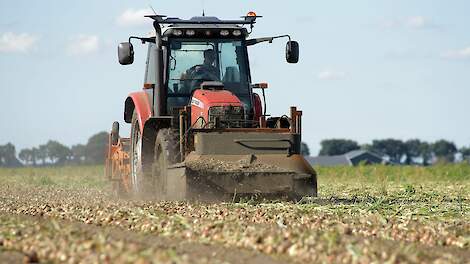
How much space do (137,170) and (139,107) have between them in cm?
132

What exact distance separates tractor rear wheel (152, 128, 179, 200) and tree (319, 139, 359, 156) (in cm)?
13625

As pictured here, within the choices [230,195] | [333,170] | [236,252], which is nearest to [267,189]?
[230,195]

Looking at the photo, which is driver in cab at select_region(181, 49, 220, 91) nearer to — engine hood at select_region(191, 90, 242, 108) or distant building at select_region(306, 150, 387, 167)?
engine hood at select_region(191, 90, 242, 108)

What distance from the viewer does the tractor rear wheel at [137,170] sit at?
57.5 ft

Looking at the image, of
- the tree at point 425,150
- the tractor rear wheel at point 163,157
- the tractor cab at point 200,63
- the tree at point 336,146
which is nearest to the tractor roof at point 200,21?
the tractor cab at point 200,63

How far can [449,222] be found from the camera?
43.3 feet

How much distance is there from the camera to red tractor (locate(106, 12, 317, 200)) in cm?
1552

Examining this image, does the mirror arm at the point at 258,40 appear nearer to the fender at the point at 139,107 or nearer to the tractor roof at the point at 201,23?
the tractor roof at the point at 201,23

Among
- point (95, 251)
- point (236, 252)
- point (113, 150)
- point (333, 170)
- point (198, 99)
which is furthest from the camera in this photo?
point (333, 170)

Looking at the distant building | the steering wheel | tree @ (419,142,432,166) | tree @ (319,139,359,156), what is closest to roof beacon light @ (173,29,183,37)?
the steering wheel

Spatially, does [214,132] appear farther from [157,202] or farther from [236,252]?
[236,252]

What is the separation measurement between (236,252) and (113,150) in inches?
486

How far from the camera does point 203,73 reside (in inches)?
674

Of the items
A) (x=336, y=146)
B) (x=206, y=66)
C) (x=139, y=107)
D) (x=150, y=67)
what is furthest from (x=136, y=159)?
(x=336, y=146)
